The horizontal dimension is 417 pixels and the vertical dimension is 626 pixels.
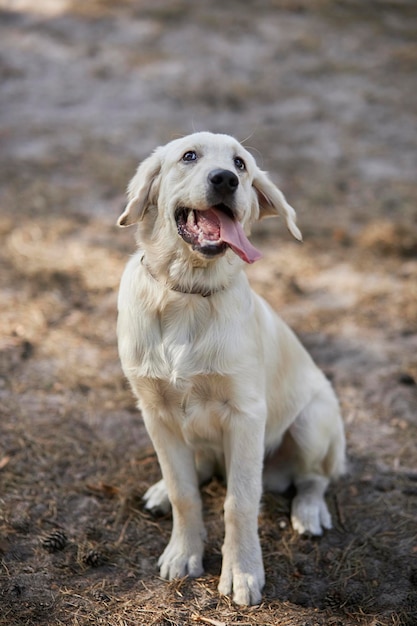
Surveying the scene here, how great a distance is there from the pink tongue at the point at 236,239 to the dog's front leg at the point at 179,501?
847 mm

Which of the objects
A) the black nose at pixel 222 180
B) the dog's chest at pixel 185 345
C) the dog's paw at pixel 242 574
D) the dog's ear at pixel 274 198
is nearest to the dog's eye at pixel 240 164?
the dog's ear at pixel 274 198

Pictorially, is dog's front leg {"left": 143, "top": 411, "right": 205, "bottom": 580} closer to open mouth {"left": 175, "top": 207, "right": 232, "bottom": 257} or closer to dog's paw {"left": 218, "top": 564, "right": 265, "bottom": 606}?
dog's paw {"left": 218, "top": 564, "right": 265, "bottom": 606}

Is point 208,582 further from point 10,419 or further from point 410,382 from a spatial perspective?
point 410,382

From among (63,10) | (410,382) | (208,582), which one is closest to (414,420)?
(410,382)

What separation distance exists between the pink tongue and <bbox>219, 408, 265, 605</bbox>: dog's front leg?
0.68 metres

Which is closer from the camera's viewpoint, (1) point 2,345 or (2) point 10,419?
(2) point 10,419

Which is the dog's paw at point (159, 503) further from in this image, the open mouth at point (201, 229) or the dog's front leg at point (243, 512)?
the open mouth at point (201, 229)

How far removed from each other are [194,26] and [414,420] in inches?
297

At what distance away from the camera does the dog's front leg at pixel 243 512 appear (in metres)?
2.92

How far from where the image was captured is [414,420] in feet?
13.8

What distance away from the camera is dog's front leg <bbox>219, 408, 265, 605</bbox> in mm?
2918

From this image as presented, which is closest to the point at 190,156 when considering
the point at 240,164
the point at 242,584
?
the point at 240,164

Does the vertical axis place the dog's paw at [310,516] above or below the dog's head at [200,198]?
below

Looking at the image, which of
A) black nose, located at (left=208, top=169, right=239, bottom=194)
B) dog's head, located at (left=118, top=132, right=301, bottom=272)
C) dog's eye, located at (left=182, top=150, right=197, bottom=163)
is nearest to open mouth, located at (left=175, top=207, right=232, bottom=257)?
dog's head, located at (left=118, top=132, right=301, bottom=272)
